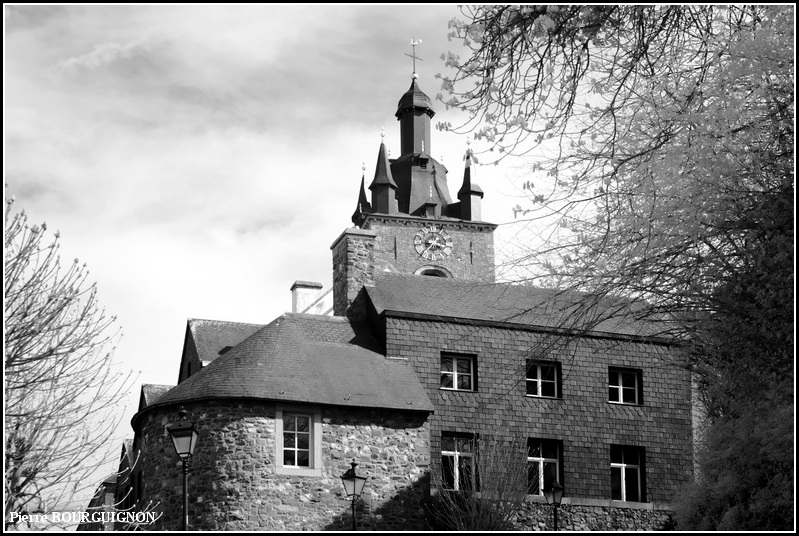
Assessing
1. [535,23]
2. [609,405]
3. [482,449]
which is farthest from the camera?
[609,405]

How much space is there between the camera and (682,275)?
1484cm

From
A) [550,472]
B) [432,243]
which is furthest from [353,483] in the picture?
[432,243]

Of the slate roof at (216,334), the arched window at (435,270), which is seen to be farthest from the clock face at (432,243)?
the slate roof at (216,334)

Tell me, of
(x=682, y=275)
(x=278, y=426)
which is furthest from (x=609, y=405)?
(x=682, y=275)

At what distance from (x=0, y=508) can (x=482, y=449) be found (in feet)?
52.9

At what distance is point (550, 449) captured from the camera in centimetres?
2869

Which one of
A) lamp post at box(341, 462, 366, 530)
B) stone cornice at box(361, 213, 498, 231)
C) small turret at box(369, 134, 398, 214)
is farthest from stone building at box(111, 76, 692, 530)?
small turret at box(369, 134, 398, 214)

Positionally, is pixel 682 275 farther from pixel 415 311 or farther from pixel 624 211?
pixel 415 311

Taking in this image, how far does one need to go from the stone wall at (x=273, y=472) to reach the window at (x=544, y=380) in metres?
3.41

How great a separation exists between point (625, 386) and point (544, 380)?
226 cm

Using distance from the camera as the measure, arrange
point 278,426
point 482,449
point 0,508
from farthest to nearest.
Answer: point 482,449 < point 278,426 < point 0,508

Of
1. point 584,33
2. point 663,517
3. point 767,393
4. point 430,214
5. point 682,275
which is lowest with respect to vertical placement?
point 663,517

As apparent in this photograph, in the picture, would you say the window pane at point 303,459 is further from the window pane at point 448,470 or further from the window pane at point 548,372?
the window pane at point 548,372

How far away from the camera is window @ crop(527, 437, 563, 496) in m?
28.3
